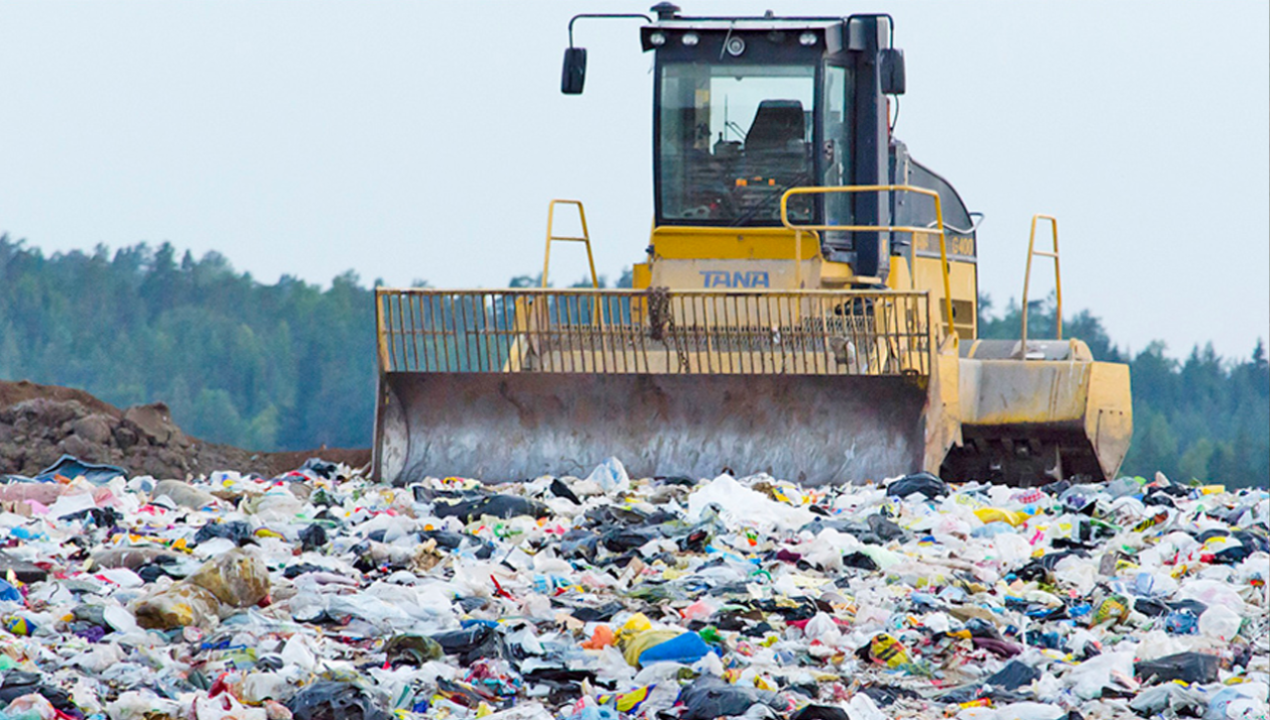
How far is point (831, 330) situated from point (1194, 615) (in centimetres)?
351

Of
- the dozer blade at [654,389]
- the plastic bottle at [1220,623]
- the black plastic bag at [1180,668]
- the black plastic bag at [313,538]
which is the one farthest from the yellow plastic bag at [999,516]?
the black plastic bag at [313,538]

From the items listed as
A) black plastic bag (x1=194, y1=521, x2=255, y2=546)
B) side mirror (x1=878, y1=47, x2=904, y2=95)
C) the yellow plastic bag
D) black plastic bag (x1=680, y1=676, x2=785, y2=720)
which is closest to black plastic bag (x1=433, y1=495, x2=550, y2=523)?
Result: black plastic bag (x1=194, y1=521, x2=255, y2=546)

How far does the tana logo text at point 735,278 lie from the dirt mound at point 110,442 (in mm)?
3794

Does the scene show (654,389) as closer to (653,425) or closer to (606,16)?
(653,425)

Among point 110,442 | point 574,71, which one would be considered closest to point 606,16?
point 574,71

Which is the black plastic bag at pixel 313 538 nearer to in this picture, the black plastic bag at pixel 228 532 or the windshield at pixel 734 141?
the black plastic bag at pixel 228 532

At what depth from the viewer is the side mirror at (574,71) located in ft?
30.2

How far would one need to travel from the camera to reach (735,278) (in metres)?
9.57

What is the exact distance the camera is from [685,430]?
868 centimetres

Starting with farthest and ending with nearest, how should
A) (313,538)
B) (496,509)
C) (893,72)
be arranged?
(893,72) → (496,509) → (313,538)

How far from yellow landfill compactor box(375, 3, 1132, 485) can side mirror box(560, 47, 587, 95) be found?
0.5 inches

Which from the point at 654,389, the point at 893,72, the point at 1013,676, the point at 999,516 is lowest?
the point at 1013,676

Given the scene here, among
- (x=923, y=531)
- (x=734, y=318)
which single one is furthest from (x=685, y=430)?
(x=923, y=531)

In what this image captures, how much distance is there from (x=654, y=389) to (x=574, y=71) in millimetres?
1971
